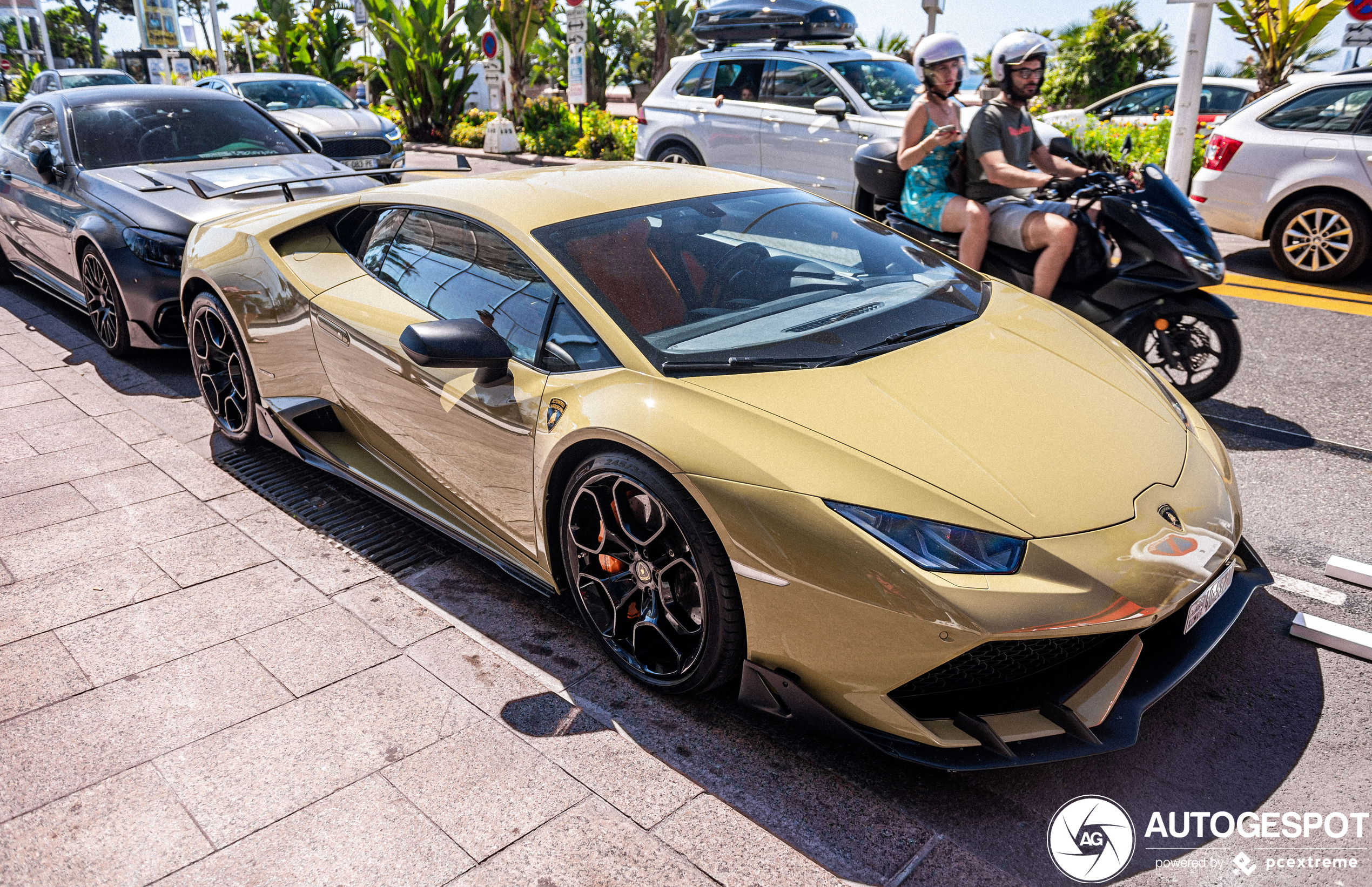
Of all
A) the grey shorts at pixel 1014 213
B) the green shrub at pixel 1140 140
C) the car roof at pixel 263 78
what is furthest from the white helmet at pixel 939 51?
the car roof at pixel 263 78

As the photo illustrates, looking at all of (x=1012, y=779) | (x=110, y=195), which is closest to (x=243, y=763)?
(x=1012, y=779)

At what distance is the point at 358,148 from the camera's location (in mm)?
7742

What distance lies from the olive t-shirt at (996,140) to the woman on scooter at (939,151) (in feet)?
0.28

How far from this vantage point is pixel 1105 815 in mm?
2279

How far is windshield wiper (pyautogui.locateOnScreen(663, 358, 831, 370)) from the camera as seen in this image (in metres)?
2.64

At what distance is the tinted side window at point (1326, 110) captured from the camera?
23.7ft

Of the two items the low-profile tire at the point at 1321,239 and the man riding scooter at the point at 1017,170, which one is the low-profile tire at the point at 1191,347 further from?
the low-profile tire at the point at 1321,239

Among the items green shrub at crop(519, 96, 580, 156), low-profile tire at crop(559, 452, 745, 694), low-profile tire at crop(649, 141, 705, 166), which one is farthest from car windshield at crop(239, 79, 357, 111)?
low-profile tire at crop(559, 452, 745, 694)

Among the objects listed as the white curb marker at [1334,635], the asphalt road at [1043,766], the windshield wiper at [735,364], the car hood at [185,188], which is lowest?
the asphalt road at [1043,766]

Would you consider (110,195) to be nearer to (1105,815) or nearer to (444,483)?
(444,483)

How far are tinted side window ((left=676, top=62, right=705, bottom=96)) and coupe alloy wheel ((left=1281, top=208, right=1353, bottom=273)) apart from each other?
565 centimetres

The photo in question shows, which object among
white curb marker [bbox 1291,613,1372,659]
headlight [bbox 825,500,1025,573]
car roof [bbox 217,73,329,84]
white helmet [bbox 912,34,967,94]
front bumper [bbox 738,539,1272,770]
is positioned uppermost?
white helmet [bbox 912,34,967,94]

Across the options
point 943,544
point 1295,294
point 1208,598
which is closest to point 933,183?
point 1208,598

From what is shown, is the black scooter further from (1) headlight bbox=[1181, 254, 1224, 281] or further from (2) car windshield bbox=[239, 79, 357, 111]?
(2) car windshield bbox=[239, 79, 357, 111]
